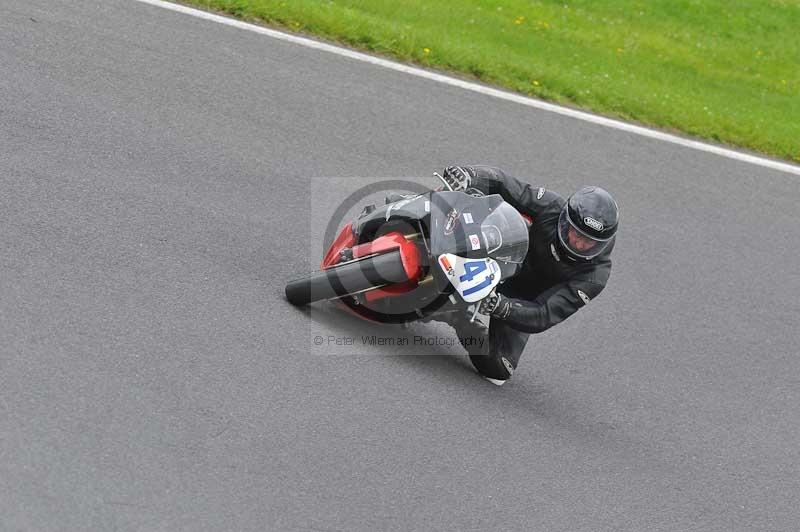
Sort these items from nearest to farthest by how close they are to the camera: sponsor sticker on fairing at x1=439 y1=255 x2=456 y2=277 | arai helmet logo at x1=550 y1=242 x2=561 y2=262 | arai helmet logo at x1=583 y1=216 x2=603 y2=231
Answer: sponsor sticker on fairing at x1=439 y1=255 x2=456 y2=277 → arai helmet logo at x1=583 y1=216 x2=603 y2=231 → arai helmet logo at x1=550 y1=242 x2=561 y2=262

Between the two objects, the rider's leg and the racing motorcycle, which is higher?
the racing motorcycle

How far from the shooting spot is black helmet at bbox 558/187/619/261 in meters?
6.12

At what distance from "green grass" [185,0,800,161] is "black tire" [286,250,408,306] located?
196 inches

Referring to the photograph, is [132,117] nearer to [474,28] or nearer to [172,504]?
[172,504]

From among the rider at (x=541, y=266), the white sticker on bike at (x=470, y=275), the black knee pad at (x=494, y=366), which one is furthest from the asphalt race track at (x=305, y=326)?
the white sticker on bike at (x=470, y=275)

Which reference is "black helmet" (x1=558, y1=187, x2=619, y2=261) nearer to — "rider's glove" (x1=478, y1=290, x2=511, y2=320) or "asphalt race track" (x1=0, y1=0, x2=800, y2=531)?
"rider's glove" (x1=478, y1=290, x2=511, y2=320)

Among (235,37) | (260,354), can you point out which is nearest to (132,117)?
(235,37)

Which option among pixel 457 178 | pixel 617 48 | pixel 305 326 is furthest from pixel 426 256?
pixel 617 48

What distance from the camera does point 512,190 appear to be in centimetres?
683

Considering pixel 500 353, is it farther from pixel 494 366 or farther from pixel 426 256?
pixel 426 256

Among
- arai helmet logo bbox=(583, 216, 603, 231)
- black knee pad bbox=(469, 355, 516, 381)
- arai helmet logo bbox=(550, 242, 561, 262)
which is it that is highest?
arai helmet logo bbox=(583, 216, 603, 231)

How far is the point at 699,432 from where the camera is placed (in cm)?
700

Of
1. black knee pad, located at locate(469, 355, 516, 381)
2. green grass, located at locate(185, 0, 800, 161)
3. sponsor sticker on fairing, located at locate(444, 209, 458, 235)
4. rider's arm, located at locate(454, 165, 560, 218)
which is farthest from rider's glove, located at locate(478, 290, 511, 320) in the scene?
green grass, located at locate(185, 0, 800, 161)

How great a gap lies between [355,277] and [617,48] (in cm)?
812
